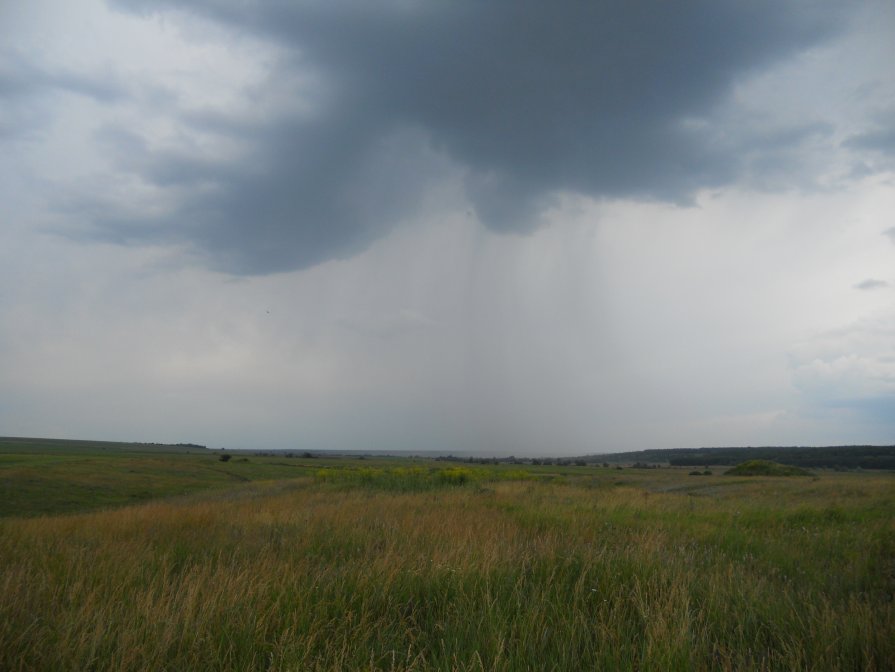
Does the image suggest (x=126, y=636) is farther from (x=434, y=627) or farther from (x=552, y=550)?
(x=552, y=550)

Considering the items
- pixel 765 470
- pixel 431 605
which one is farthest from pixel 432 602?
pixel 765 470

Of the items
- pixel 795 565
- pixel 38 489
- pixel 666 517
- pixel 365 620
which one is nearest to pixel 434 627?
pixel 365 620

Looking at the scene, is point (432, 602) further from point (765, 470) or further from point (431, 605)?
point (765, 470)

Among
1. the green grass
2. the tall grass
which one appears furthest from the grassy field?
the green grass

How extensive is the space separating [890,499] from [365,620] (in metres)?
19.8

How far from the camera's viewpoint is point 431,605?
4797 mm

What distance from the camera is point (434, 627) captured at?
427 cm

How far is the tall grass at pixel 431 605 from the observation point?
3689 millimetres

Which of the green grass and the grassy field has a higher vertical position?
the grassy field

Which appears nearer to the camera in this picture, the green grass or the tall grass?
the tall grass

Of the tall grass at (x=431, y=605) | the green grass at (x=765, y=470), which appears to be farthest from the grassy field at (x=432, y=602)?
the green grass at (x=765, y=470)

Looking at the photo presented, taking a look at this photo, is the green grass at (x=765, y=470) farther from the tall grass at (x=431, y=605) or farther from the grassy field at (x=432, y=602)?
the tall grass at (x=431, y=605)

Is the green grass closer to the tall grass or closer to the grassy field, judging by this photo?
the grassy field

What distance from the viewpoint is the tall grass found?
12.1 ft
